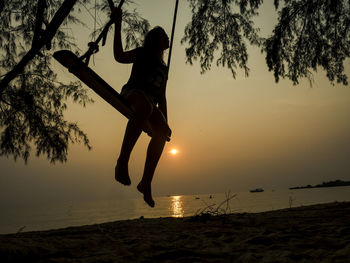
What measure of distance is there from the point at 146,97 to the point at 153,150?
60 centimetres

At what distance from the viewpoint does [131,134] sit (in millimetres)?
2572

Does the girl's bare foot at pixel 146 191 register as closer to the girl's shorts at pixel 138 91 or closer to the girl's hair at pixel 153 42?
the girl's shorts at pixel 138 91

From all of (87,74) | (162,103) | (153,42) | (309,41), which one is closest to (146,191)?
(162,103)

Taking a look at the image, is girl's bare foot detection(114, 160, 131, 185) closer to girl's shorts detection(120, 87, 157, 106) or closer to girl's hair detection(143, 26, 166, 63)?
girl's shorts detection(120, 87, 157, 106)

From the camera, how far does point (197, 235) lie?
2602mm

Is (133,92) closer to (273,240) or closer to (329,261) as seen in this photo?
(273,240)

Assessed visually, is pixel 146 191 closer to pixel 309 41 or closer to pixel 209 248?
pixel 209 248

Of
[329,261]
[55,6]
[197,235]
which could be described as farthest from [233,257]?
[55,6]

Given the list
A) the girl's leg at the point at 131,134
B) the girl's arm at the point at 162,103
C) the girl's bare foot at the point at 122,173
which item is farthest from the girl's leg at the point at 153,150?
the girl's bare foot at the point at 122,173

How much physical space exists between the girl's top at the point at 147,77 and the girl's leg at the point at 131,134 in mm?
149

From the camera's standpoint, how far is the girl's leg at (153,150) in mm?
2912

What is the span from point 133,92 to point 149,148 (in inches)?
25.1

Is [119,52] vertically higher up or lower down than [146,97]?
higher up

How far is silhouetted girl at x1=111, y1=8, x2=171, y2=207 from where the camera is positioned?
2.57m
